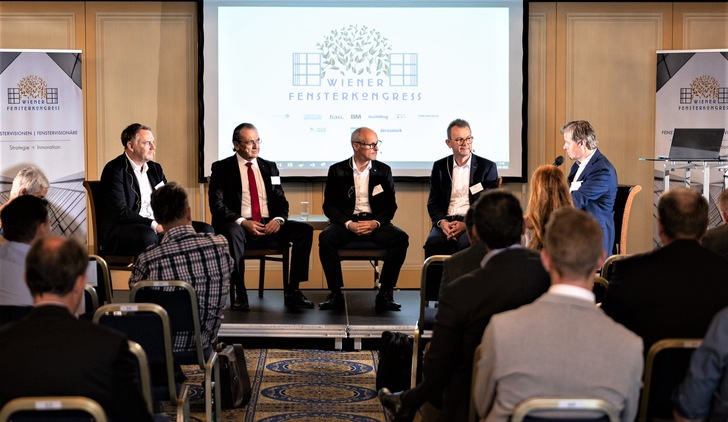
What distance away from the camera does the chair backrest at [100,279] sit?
418 centimetres

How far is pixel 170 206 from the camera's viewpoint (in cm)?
397

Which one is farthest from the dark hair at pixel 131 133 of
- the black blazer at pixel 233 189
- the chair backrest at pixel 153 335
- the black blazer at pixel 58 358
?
the black blazer at pixel 58 358

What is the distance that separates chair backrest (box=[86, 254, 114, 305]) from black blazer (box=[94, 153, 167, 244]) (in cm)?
183

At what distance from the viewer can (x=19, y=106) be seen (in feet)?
25.1

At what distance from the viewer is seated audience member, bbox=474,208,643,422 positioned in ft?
7.09

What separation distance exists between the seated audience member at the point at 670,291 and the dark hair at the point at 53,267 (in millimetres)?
1573

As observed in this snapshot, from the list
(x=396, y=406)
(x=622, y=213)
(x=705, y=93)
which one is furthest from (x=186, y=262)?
(x=705, y=93)

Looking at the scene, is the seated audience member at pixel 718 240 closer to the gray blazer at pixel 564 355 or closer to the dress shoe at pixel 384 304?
the gray blazer at pixel 564 355

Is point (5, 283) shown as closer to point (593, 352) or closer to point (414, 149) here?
point (593, 352)

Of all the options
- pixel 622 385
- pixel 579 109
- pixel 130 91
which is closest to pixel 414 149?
pixel 579 109

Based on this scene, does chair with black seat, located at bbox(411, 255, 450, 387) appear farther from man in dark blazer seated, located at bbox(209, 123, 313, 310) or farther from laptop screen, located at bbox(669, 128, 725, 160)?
laptop screen, located at bbox(669, 128, 725, 160)

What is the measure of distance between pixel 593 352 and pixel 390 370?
257cm

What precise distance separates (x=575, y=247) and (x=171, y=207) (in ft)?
7.12

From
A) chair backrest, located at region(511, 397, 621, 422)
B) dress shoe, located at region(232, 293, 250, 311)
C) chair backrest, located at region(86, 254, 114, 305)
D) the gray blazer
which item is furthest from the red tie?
chair backrest, located at region(511, 397, 621, 422)
